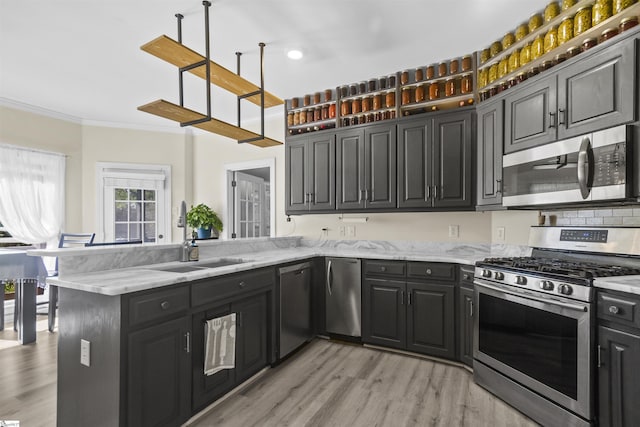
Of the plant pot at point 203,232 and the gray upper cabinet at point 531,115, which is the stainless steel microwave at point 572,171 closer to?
the gray upper cabinet at point 531,115

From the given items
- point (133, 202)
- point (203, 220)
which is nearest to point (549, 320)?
point (203, 220)

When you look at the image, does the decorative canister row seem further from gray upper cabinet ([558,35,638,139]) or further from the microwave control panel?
the microwave control panel

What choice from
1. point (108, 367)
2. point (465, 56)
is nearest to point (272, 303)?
point (108, 367)

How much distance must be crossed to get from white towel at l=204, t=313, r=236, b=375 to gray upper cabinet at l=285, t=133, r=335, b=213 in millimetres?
1851

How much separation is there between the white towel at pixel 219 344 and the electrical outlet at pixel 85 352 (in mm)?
603

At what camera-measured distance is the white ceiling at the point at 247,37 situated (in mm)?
2410

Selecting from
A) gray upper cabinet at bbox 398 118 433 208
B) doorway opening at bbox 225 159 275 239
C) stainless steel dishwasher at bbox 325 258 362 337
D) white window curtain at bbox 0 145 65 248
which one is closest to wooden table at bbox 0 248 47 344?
white window curtain at bbox 0 145 65 248

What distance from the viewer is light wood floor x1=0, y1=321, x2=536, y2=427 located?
2.09 m

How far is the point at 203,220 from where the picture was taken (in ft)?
16.3

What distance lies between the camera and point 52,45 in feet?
9.53

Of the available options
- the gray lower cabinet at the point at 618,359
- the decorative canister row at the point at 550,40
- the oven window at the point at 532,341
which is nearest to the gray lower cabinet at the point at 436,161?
the decorative canister row at the point at 550,40

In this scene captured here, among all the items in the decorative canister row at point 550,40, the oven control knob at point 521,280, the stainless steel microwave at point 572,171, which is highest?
the decorative canister row at point 550,40

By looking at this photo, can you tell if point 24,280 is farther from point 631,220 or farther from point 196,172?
point 631,220

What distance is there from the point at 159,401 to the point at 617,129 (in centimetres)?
298
